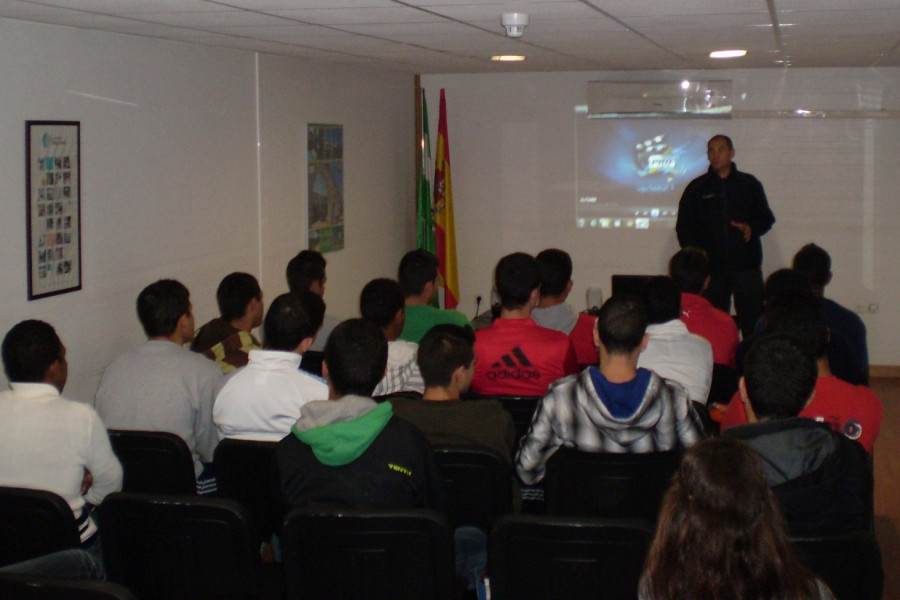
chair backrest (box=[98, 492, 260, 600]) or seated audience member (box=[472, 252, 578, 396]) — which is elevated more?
seated audience member (box=[472, 252, 578, 396])

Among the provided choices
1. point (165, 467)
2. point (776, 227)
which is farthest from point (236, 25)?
point (776, 227)

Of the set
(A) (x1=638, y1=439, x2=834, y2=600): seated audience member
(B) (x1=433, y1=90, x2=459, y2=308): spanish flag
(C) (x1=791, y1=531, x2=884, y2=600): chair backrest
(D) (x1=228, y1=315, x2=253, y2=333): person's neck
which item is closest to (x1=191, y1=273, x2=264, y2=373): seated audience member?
(D) (x1=228, y1=315, x2=253, y2=333): person's neck

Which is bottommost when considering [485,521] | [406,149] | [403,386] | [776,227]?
[485,521]

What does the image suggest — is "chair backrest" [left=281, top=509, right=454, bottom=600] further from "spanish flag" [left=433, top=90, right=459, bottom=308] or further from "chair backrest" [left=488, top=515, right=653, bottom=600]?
"spanish flag" [left=433, top=90, right=459, bottom=308]

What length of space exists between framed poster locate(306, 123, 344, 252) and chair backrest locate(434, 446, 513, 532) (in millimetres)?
4044

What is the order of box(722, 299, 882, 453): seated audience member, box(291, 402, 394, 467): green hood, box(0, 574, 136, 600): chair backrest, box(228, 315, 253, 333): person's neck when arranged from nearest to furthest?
box(0, 574, 136, 600): chair backrest → box(291, 402, 394, 467): green hood → box(722, 299, 882, 453): seated audience member → box(228, 315, 253, 333): person's neck

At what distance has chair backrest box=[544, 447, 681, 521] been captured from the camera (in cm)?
284

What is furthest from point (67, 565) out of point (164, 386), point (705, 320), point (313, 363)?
point (705, 320)

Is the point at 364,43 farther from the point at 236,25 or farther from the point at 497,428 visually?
the point at 497,428

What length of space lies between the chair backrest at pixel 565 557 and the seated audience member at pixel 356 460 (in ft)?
1.01

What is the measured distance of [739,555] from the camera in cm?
158

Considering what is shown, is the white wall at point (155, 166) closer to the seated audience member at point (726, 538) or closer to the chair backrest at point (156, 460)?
the chair backrest at point (156, 460)

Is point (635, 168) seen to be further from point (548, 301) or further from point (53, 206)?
point (53, 206)

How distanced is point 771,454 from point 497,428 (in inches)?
38.7
